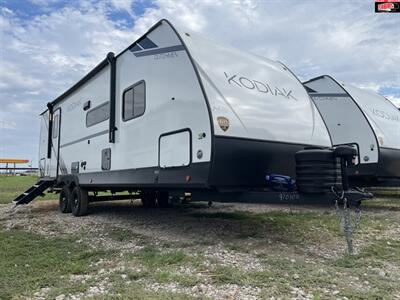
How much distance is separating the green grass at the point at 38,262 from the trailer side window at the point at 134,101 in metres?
2.41

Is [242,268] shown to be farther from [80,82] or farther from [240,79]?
[80,82]

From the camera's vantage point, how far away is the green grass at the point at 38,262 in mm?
4387

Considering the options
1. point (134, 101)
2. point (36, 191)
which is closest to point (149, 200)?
point (36, 191)

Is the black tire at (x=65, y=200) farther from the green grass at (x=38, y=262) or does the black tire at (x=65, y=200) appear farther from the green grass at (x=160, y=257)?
the green grass at (x=160, y=257)

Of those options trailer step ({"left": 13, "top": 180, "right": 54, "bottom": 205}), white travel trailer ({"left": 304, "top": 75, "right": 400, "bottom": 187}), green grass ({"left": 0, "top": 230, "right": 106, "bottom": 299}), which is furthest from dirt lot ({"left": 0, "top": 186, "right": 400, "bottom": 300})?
trailer step ({"left": 13, "top": 180, "right": 54, "bottom": 205})

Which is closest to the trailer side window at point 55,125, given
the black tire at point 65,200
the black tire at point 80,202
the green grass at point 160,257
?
the black tire at point 65,200

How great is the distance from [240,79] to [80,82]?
501 centimetres

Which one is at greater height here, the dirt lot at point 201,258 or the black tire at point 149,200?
the black tire at point 149,200

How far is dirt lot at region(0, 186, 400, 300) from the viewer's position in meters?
4.12

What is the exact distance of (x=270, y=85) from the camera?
670 cm

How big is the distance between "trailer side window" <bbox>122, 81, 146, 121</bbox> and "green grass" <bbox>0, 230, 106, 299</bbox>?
2413 mm

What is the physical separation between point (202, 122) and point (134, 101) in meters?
2.18

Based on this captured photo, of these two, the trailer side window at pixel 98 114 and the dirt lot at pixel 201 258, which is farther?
the trailer side window at pixel 98 114

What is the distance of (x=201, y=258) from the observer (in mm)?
5211
